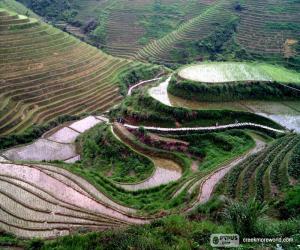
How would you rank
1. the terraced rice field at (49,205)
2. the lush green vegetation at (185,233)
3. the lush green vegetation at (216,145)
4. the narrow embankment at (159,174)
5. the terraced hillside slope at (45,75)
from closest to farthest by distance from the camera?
the lush green vegetation at (185,233)
the terraced rice field at (49,205)
the narrow embankment at (159,174)
the lush green vegetation at (216,145)
the terraced hillside slope at (45,75)

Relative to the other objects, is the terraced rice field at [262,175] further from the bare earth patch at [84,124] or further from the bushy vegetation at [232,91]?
the bare earth patch at [84,124]

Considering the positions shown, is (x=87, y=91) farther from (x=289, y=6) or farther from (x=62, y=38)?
(x=289, y=6)

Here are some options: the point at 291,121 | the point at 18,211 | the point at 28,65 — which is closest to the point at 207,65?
the point at 291,121

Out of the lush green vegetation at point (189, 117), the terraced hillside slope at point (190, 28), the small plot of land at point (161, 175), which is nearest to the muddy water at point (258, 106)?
the lush green vegetation at point (189, 117)

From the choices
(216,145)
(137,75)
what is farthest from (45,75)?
(216,145)

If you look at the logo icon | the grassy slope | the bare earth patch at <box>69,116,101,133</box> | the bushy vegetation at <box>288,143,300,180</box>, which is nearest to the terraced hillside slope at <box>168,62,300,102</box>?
the grassy slope

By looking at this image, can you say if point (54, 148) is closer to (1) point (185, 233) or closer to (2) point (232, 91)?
(2) point (232, 91)
